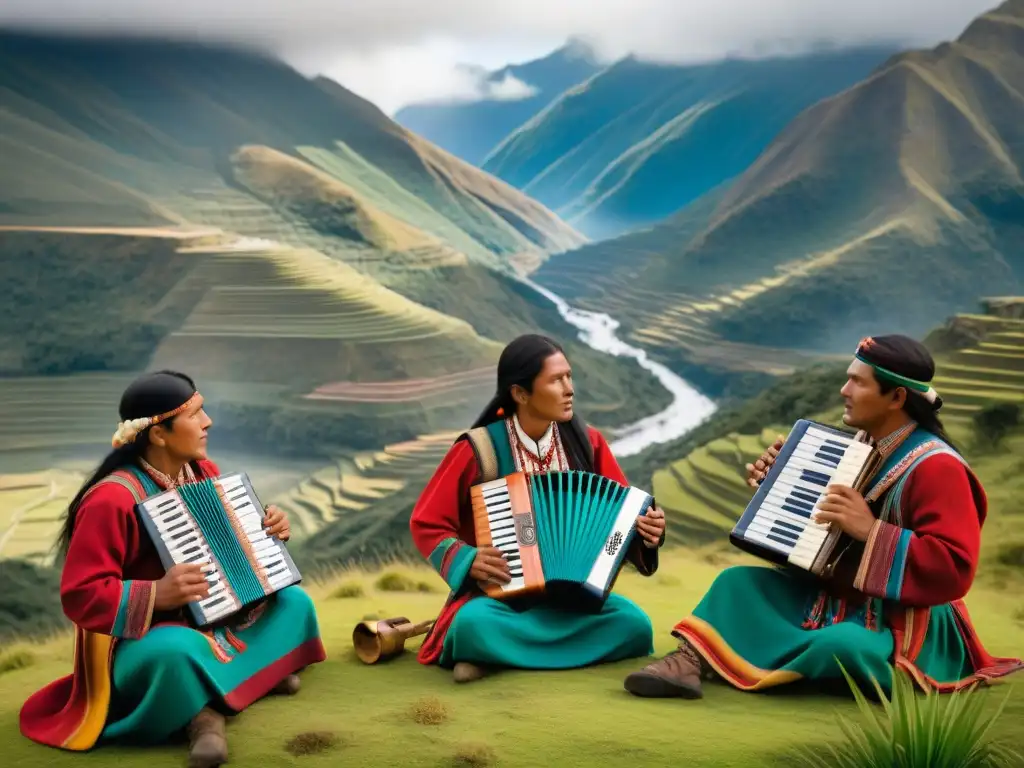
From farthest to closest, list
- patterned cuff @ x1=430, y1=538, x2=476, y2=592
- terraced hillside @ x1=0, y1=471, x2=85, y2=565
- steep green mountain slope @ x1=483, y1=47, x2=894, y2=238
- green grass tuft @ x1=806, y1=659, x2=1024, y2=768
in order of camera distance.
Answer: steep green mountain slope @ x1=483, y1=47, x2=894, y2=238 < terraced hillside @ x1=0, y1=471, x2=85, y2=565 < patterned cuff @ x1=430, y1=538, x2=476, y2=592 < green grass tuft @ x1=806, y1=659, x2=1024, y2=768

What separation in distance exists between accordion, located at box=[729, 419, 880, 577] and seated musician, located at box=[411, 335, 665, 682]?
51 centimetres

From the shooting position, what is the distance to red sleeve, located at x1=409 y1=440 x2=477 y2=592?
4.62 metres

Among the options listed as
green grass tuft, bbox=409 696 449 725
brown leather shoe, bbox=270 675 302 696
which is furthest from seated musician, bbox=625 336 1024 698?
brown leather shoe, bbox=270 675 302 696

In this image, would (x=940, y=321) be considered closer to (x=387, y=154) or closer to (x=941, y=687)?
(x=387, y=154)

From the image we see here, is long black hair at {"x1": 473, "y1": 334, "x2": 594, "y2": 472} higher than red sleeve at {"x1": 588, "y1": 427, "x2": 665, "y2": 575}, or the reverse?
long black hair at {"x1": 473, "y1": 334, "x2": 594, "y2": 472}

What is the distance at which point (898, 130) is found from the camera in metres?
14.8

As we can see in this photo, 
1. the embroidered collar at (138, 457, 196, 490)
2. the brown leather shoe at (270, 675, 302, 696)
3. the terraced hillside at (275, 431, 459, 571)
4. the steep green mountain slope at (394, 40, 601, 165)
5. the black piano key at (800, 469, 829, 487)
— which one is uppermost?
the steep green mountain slope at (394, 40, 601, 165)

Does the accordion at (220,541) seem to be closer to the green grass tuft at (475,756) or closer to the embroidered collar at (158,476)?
the embroidered collar at (158,476)

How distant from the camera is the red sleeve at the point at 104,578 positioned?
12.5 ft

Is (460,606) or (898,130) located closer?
(460,606)

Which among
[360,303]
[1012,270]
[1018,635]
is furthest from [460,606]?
[1012,270]

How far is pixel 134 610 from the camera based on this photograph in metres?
3.86

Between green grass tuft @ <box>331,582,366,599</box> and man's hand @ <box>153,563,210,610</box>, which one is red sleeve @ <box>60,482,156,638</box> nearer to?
man's hand @ <box>153,563,210,610</box>

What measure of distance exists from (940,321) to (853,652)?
10503mm
